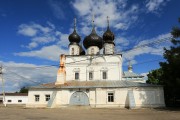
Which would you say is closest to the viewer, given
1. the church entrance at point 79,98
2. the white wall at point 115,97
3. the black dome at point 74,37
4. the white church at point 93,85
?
the white wall at point 115,97

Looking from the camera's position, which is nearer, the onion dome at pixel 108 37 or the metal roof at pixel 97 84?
the metal roof at pixel 97 84

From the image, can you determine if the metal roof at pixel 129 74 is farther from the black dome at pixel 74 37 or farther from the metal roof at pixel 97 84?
the metal roof at pixel 97 84

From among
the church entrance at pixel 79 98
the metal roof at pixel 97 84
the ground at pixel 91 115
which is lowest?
the ground at pixel 91 115

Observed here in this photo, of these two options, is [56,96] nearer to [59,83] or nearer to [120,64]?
[59,83]

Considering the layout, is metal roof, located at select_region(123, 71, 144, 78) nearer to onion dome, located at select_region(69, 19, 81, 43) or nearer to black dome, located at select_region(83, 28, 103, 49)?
black dome, located at select_region(83, 28, 103, 49)

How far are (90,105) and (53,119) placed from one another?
16242mm

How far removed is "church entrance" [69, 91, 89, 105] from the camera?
31125 mm

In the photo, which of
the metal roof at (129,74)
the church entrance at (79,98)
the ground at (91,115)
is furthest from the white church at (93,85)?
the metal roof at (129,74)

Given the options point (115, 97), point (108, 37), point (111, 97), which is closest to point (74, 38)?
point (108, 37)

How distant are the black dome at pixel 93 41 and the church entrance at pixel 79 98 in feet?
31.7

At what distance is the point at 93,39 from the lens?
37688 mm

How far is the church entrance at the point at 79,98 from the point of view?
31125 millimetres

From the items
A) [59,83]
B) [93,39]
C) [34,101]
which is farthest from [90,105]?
[93,39]

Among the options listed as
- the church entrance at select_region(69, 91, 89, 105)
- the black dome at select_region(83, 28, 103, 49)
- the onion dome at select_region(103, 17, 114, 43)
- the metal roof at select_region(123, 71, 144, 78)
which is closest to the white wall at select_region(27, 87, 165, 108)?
the church entrance at select_region(69, 91, 89, 105)
